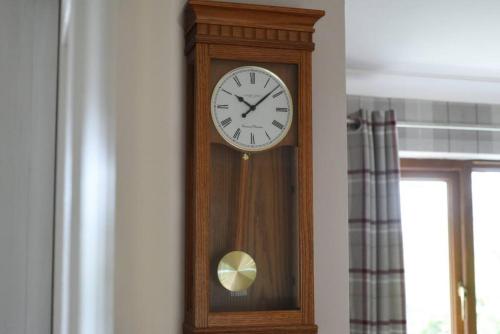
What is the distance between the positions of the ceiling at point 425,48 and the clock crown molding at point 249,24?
44.1 inches

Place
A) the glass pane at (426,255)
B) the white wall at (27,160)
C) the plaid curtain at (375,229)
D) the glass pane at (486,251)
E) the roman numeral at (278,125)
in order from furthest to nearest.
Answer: the glass pane at (486,251) < the glass pane at (426,255) < the plaid curtain at (375,229) < the white wall at (27,160) < the roman numeral at (278,125)

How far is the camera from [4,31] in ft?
8.21

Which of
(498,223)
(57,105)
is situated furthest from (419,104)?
(57,105)

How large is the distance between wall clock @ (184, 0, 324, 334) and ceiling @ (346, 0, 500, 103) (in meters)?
1.17

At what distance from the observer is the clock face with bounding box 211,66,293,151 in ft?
5.25

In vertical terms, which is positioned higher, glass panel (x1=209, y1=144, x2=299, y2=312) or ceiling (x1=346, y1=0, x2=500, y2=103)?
ceiling (x1=346, y1=0, x2=500, y2=103)

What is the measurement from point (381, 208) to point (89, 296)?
2224 millimetres

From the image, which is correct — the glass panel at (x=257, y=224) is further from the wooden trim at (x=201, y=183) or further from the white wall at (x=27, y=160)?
the white wall at (x=27, y=160)

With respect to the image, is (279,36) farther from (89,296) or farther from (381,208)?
(381,208)

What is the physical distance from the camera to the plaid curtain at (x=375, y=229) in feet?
12.4

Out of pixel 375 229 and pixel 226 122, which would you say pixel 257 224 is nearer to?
pixel 226 122

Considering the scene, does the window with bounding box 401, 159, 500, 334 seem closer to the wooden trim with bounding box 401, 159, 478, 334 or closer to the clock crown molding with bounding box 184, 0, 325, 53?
the wooden trim with bounding box 401, 159, 478, 334

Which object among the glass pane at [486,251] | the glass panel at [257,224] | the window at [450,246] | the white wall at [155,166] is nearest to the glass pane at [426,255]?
the window at [450,246]

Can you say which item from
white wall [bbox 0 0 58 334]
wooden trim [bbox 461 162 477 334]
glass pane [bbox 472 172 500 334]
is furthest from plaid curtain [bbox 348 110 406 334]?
white wall [bbox 0 0 58 334]
